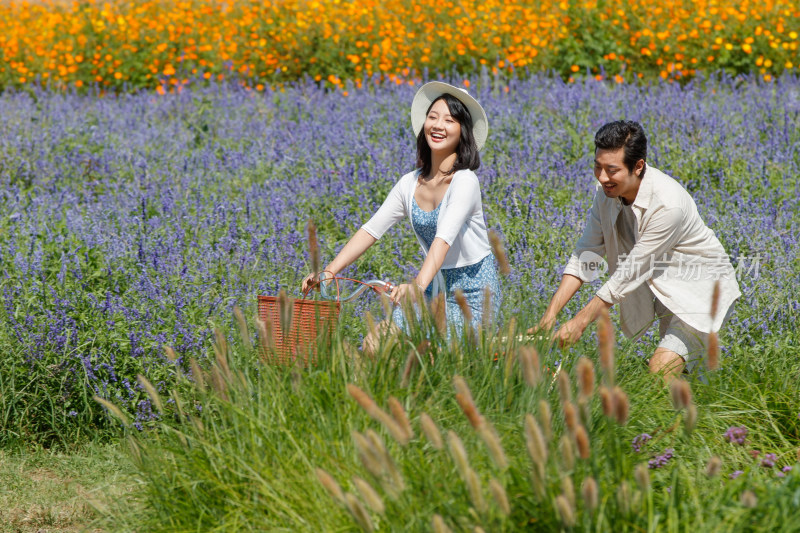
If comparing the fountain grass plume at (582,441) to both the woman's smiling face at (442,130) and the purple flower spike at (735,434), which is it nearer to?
the purple flower spike at (735,434)

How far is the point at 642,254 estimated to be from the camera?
145 inches

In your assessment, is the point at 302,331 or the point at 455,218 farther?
the point at 455,218

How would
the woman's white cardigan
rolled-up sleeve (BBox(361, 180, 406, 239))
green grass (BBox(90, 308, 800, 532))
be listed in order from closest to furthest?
1. green grass (BBox(90, 308, 800, 532))
2. the woman's white cardigan
3. rolled-up sleeve (BBox(361, 180, 406, 239))

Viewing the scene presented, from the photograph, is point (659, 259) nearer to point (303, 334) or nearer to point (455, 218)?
point (455, 218)

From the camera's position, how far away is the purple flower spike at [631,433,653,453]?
2.89 m

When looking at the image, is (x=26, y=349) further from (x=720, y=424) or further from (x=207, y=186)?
(x=720, y=424)

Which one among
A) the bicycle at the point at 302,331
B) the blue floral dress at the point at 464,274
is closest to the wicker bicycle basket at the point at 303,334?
the bicycle at the point at 302,331

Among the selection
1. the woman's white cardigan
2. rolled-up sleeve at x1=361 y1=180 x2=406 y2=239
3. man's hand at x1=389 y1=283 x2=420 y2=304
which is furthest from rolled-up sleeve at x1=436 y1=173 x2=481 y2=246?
man's hand at x1=389 y1=283 x2=420 y2=304

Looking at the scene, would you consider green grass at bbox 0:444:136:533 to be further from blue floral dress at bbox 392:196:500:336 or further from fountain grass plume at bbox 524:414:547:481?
fountain grass plume at bbox 524:414:547:481

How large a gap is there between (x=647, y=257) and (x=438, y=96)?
3.94 ft

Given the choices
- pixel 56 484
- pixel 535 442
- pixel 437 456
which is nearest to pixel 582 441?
pixel 535 442

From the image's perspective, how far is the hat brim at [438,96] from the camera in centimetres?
411

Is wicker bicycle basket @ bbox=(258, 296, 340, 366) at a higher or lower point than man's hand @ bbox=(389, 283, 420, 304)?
lower

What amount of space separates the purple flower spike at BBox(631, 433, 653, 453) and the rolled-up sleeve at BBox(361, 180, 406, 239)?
1596 mm
